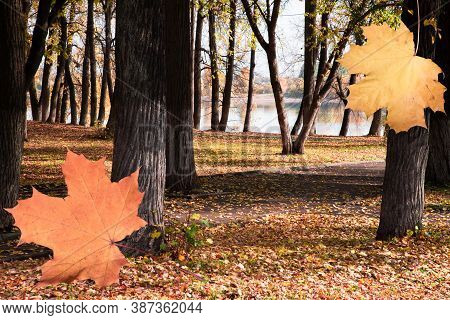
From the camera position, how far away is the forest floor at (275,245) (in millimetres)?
4672

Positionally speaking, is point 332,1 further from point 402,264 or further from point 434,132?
point 402,264

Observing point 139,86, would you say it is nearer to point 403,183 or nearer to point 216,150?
point 403,183

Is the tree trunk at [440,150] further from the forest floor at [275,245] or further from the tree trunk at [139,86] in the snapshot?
the tree trunk at [139,86]

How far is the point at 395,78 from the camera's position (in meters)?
0.93

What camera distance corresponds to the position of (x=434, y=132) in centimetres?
1219

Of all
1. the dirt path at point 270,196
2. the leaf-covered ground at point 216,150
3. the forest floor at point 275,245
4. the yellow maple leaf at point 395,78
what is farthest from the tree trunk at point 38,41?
the yellow maple leaf at point 395,78

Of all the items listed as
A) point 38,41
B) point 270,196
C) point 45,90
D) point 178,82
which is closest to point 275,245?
point 270,196

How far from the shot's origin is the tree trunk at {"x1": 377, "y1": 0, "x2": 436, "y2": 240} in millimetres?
6750

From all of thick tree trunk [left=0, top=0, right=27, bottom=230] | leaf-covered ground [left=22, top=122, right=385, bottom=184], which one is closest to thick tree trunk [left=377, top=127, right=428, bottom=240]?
thick tree trunk [left=0, top=0, right=27, bottom=230]

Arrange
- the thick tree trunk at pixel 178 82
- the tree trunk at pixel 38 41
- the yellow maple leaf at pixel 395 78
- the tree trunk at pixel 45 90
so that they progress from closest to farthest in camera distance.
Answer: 1. the yellow maple leaf at pixel 395 78
2. the tree trunk at pixel 38 41
3. the thick tree trunk at pixel 178 82
4. the tree trunk at pixel 45 90

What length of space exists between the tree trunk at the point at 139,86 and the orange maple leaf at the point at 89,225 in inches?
167

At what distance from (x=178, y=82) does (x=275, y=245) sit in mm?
4672

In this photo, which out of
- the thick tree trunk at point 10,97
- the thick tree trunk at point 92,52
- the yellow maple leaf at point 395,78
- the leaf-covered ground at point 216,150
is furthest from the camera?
the thick tree trunk at point 92,52

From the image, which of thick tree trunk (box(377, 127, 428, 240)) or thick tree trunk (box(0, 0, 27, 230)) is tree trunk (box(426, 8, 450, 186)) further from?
thick tree trunk (box(0, 0, 27, 230))
